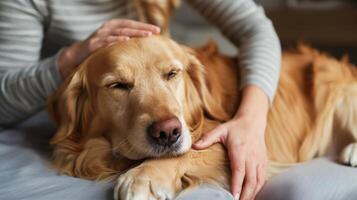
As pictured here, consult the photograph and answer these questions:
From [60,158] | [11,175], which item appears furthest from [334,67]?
[11,175]

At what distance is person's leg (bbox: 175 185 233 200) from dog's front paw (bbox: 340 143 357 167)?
1.32 ft

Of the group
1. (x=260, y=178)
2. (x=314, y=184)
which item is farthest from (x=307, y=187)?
(x=260, y=178)

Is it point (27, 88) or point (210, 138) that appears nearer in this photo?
point (210, 138)

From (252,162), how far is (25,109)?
672mm

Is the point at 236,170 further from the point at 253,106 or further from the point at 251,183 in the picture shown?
the point at 253,106

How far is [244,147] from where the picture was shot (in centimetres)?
130

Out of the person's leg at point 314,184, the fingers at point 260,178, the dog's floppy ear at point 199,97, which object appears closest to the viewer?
the person's leg at point 314,184

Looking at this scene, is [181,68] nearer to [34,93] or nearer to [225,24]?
[225,24]

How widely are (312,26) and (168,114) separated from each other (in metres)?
2.49

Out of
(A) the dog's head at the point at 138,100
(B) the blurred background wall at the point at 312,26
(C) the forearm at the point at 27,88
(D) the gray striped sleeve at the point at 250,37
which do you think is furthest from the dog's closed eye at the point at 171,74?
(B) the blurred background wall at the point at 312,26

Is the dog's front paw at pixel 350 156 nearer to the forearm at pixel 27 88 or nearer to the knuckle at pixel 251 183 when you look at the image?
the knuckle at pixel 251 183

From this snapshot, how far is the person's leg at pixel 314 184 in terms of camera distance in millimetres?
1190

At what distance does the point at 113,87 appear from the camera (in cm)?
131

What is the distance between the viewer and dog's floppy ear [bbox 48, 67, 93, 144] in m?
1.38
